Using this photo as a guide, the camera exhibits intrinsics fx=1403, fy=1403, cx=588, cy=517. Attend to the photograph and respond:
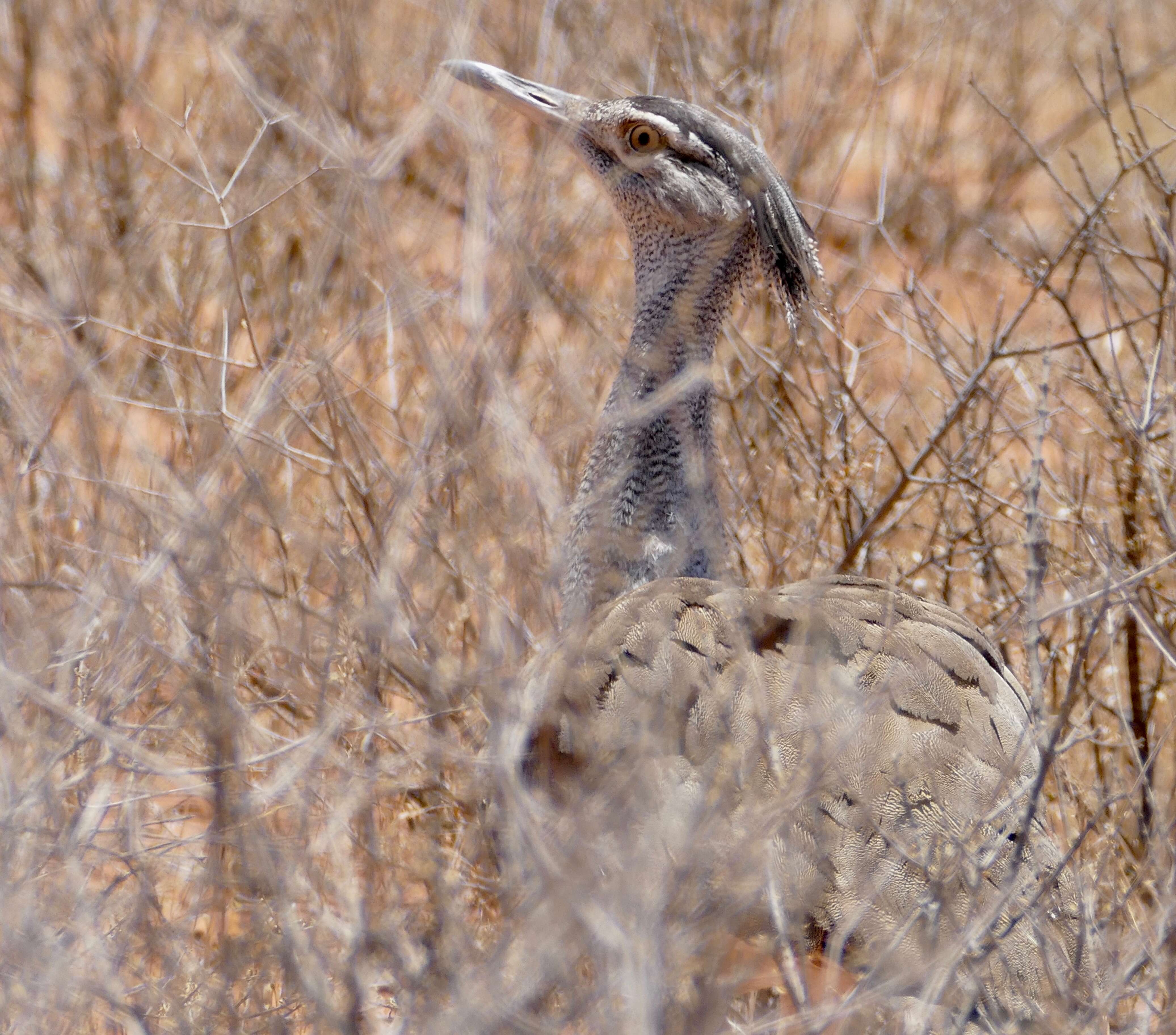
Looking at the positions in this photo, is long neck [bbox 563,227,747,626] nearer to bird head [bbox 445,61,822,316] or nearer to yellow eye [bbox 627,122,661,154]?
bird head [bbox 445,61,822,316]

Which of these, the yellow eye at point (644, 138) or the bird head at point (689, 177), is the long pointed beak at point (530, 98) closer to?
the bird head at point (689, 177)

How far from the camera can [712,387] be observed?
3.36m

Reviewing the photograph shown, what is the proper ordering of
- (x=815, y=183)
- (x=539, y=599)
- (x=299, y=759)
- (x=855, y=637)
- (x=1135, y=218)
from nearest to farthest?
(x=299, y=759) < (x=539, y=599) < (x=855, y=637) < (x=1135, y=218) < (x=815, y=183)

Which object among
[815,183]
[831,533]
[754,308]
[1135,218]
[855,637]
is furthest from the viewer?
[815,183]

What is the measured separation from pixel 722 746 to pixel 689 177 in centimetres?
150

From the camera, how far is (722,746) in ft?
7.97

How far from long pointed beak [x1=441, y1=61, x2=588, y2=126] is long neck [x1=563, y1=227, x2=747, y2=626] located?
0.41 metres

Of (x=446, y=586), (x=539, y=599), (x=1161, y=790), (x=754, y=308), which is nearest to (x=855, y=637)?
(x=539, y=599)

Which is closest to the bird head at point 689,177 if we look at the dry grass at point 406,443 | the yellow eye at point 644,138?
the yellow eye at point 644,138

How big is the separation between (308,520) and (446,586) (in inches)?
25.4

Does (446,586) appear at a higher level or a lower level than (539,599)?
lower

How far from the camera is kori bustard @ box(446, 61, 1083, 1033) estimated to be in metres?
1.91

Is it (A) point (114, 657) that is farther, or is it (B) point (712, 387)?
(B) point (712, 387)

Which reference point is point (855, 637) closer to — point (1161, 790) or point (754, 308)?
point (1161, 790)
